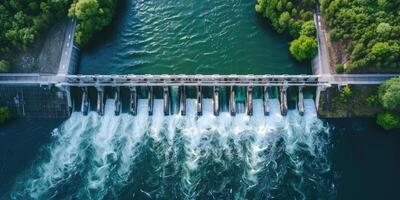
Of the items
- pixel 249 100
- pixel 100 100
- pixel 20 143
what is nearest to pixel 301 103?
pixel 249 100

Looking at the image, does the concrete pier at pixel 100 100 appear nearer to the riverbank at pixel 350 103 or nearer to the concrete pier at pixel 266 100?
the concrete pier at pixel 266 100

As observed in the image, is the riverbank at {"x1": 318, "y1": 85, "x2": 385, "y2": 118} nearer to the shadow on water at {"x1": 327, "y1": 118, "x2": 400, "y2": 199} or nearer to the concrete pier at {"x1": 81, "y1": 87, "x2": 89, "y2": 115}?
the shadow on water at {"x1": 327, "y1": 118, "x2": 400, "y2": 199}

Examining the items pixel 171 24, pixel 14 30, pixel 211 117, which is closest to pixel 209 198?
pixel 211 117

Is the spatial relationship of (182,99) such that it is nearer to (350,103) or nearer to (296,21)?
(296,21)

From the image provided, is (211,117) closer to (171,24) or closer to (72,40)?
(171,24)

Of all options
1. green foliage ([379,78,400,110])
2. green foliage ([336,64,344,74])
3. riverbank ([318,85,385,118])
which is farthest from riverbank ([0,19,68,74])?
green foliage ([379,78,400,110])

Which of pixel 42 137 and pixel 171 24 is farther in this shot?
pixel 171 24
